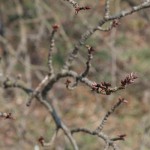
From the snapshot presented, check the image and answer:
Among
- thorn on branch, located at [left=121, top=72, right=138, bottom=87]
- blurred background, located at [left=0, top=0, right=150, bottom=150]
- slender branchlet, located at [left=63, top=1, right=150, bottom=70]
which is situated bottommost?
blurred background, located at [left=0, top=0, right=150, bottom=150]

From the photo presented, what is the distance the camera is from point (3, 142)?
4797 mm

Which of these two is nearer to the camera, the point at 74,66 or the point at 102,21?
the point at 102,21

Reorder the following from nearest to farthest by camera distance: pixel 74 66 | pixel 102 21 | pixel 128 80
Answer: pixel 128 80, pixel 102 21, pixel 74 66

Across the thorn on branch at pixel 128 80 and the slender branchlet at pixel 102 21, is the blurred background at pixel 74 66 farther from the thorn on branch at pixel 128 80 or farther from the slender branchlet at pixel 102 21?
the thorn on branch at pixel 128 80

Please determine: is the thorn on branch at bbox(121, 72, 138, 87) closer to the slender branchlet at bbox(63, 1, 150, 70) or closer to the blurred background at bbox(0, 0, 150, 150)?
the slender branchlet at bbox(63, 1, 150, 70)

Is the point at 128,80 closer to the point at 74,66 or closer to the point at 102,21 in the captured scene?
the point at 102,21

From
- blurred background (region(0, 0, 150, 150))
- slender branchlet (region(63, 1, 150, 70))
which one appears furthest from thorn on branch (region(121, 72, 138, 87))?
blurred background (region(0, 0, 150, 150))

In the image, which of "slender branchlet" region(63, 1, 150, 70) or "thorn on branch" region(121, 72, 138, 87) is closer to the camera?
"thorn on branch" region(121, 72, 138, 87)

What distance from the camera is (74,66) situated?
6070 mm

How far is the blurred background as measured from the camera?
4613mm

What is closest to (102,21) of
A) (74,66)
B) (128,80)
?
(128,80)

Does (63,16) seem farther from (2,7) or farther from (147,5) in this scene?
(147,5)

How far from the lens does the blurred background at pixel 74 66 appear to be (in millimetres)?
4613

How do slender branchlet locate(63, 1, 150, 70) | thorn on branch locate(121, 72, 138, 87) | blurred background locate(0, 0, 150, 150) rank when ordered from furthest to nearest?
blurred background locate(0, 0, 150, 150), slender branchlet locate(63, 1, 150, 70), thorn on branch locate(121, 72, 138, 87)
